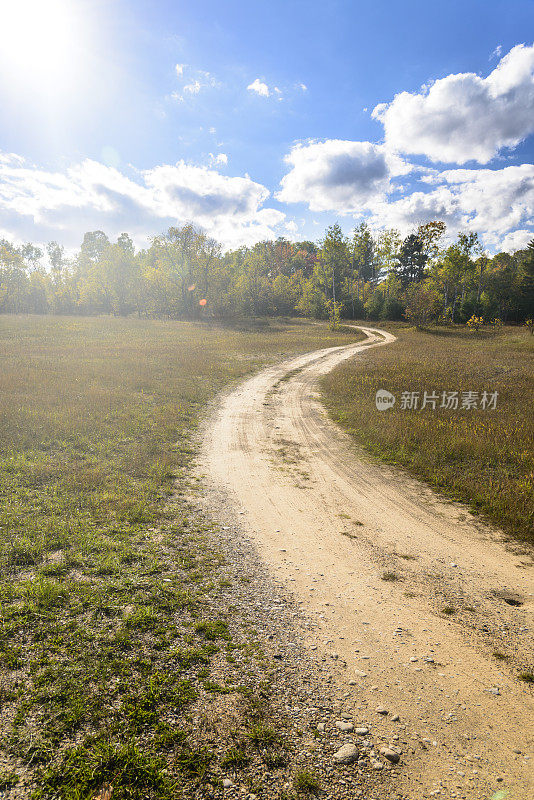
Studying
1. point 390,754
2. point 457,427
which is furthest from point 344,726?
point 457,427

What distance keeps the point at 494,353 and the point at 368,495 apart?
30.5 meters

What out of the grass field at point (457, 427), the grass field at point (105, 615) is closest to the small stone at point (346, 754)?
the grass field at point (105, 615)

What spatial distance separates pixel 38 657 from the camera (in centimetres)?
457

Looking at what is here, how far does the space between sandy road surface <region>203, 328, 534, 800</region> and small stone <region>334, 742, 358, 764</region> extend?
396 millimetres

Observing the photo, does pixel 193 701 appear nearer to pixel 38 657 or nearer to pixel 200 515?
pixel 38 657

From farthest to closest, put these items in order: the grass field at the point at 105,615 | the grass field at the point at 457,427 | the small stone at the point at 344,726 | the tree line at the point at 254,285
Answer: the tree line at the point at 254,285 → the grass field at the point at 457,427 → the small stone at the point at 344,726 → the grass field at the point at 105,615

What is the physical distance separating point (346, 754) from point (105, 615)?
3.65 metres

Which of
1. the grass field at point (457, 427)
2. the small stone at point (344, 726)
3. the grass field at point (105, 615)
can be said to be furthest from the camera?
the grass field at point (457, 427)

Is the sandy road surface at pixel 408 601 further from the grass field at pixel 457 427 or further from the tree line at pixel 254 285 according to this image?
the tree line at pixel 254 285

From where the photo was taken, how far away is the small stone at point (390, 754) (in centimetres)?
371

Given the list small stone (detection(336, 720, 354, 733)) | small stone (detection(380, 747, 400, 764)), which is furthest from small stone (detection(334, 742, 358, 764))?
small stone (detection(380, 747, 400, 764))

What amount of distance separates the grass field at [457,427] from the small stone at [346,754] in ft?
20.8

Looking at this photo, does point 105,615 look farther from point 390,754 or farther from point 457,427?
point 457,427

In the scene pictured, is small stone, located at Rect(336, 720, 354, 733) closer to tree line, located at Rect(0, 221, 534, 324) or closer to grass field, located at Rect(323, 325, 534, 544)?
grass field, located at Rect(323, 325, 534, 544)
